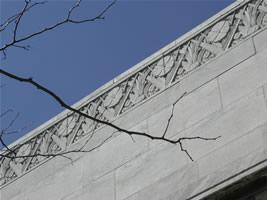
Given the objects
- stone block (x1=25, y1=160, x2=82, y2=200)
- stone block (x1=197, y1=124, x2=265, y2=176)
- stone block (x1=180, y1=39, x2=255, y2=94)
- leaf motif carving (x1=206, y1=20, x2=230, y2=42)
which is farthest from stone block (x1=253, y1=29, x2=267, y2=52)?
stone block (x1=25, y1=160, x2=82, y2=200)

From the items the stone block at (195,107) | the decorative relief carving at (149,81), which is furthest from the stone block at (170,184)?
the decorative relief carving at (149,81)

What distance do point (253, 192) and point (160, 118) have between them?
1.80m

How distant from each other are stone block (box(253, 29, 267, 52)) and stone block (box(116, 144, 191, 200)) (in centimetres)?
116

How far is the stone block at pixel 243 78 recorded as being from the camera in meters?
7.38

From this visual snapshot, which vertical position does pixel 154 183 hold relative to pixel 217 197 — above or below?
above

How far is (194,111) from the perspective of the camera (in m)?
7.75

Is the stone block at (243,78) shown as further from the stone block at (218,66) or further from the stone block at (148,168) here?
the stone block at (148,168)

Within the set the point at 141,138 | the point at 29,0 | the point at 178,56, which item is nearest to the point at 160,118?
the point at 141,138

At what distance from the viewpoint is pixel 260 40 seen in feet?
25.4

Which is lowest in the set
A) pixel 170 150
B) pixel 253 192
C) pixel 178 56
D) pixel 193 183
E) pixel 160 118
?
pixel 253 192

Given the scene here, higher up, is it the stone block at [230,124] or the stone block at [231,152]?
the stone block at [230,124]

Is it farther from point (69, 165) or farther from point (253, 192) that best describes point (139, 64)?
point (253, 192)

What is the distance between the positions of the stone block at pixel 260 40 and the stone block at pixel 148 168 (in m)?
1.16

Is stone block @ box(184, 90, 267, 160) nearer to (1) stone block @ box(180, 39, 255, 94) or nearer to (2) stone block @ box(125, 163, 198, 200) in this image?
(2) stone block @ box(125, 163, 198, 200)
